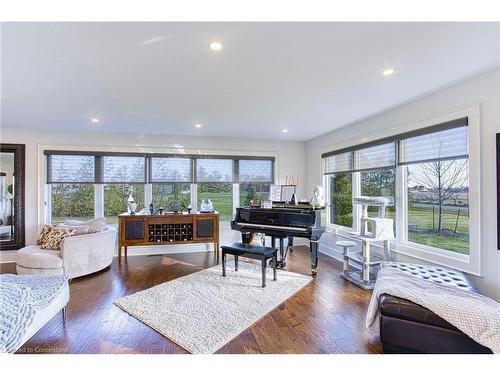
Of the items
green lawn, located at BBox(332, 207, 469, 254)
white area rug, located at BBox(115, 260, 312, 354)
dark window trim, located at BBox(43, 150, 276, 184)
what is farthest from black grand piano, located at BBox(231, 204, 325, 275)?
dark window trim, located at BBox(43, 150, 276, 184)

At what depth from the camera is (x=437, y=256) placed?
3.23m

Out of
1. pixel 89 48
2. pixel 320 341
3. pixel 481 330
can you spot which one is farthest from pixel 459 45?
pixel 89 48

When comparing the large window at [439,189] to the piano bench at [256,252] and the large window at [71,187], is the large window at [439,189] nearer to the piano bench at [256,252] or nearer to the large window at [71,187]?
the piano bench at [256,252]

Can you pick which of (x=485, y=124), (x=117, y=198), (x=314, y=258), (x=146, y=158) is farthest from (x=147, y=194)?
(x=485, y=124)

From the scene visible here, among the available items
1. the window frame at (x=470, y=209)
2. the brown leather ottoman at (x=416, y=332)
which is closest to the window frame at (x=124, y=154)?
the window frame at (x=470, y=209)

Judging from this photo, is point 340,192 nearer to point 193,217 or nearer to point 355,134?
point 355,134

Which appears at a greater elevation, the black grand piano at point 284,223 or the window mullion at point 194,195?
the window mullion at point 194,195

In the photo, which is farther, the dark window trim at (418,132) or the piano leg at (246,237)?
the piano leg at (246,237)

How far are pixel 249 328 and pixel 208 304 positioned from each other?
2.18 feet

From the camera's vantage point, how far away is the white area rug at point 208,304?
2408 millimetres

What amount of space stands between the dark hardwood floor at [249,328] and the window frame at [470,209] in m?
0.93

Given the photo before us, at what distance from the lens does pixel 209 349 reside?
7.13 feet

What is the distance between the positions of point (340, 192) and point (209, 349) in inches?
159

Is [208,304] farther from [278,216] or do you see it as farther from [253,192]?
[253,192]
